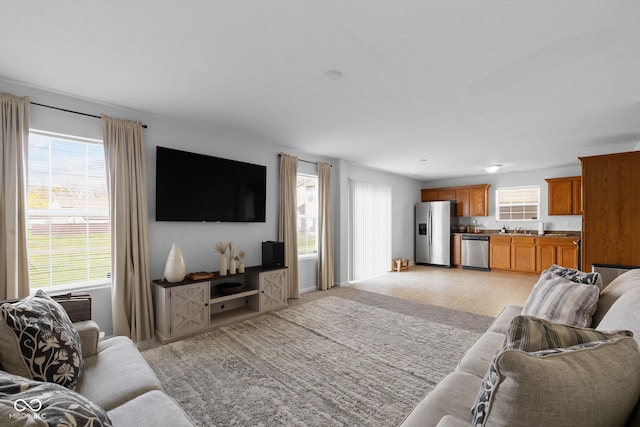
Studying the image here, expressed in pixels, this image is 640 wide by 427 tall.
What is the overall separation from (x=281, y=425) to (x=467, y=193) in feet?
25.4

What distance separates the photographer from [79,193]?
303 cm

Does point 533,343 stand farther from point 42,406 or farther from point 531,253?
point 531,253

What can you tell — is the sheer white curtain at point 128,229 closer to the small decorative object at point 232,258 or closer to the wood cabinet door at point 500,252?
the small decorative object at point 232,258

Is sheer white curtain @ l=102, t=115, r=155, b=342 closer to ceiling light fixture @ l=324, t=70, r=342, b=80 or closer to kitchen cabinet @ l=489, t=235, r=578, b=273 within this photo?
ceiling light fixture @ l=324, t=70, r=342, b=80

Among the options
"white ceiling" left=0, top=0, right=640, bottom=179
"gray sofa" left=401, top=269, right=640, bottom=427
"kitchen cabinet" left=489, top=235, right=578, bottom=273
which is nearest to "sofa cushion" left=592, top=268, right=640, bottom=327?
"gray sofa" left=401, top=269, right=640, bottom=427

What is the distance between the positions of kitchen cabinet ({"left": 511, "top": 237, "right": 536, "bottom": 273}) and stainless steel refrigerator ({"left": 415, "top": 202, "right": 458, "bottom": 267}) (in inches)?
57.7

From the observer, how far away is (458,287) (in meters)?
5.56

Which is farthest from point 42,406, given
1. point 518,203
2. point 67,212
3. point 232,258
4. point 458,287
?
point 518,203

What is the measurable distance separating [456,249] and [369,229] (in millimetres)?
2898

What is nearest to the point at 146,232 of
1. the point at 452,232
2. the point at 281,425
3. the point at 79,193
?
the point at 79,193

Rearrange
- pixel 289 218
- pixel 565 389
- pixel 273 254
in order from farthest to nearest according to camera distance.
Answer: pixel 289 218 → pixel 273 254 → pixel 565 389

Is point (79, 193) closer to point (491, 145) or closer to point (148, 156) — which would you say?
point (148, 156)

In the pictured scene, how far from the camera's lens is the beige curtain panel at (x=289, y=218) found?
4684 millimetres

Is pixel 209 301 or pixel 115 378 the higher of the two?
pixel 115 378
